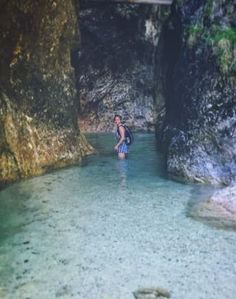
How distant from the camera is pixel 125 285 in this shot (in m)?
6.31

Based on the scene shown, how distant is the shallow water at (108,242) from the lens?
632cm

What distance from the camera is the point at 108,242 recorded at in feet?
25.8

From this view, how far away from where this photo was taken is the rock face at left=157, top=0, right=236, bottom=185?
1157 centimetres

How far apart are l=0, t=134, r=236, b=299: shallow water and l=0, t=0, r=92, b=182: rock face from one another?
1.18 m

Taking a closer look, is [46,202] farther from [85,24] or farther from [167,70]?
[85,24]

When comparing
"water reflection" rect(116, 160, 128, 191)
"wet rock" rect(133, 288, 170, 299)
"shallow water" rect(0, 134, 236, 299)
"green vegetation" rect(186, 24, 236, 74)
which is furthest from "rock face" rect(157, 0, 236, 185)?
"wet rock" rect(133, 288, 170, 299)

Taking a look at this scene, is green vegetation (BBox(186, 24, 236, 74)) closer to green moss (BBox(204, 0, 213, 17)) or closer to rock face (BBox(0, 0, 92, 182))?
green moss (BBox(204, 0, 213, 17))

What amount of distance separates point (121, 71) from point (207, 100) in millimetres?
11547

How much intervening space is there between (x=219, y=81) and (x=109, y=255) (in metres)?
6.43

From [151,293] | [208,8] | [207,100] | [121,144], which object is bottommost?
[151,293]

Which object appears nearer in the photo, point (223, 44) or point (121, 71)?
point (223, 44)

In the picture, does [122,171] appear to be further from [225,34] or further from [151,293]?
[151,293]

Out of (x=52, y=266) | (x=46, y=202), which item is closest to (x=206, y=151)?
(x=46, y=202)

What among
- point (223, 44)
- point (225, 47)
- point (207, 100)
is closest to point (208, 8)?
point (223, 44)
